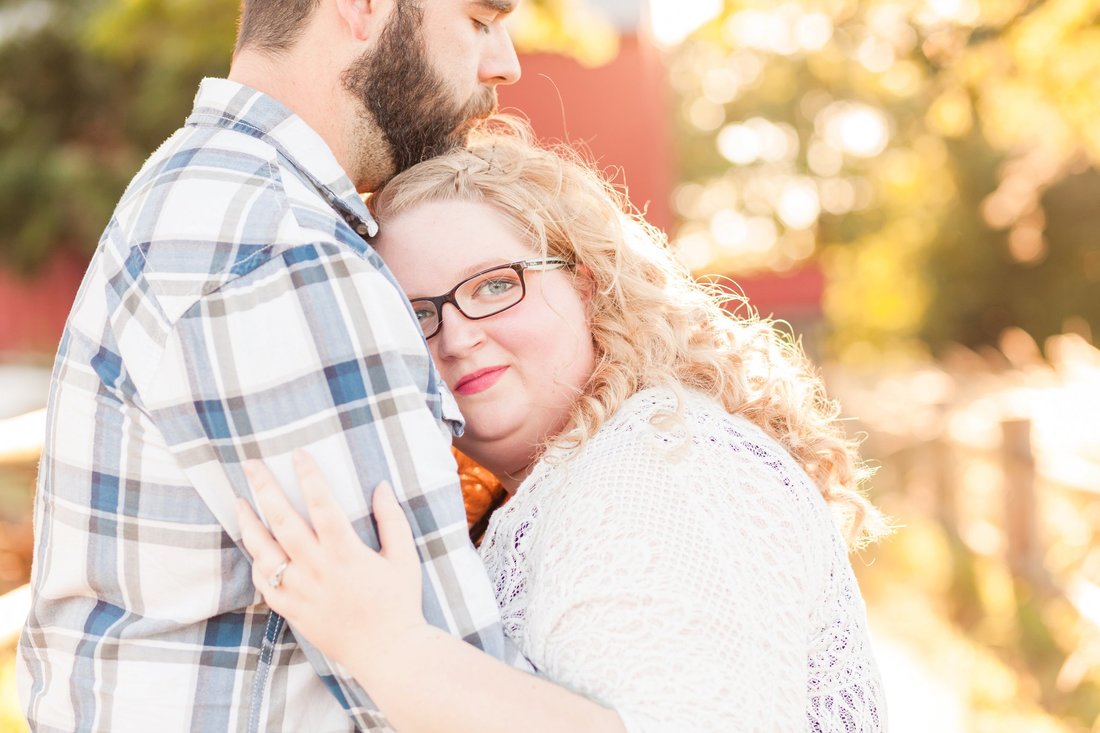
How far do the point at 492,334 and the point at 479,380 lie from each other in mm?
90

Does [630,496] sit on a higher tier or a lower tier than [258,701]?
higher

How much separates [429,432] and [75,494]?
0.53 m

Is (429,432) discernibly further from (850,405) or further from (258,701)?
(850,405)

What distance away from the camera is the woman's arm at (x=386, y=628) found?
1.45 metres

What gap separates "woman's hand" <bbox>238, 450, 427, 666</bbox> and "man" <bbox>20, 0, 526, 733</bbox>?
27 millimetres

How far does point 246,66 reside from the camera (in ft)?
6.29

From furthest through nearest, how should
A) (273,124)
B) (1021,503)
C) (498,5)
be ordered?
(1021,503), (498,5), (273,124)

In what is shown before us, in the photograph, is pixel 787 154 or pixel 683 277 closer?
pixel 683 277

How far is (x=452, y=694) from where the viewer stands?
4.75ft

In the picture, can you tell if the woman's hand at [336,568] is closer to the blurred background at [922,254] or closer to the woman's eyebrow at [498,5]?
the woman's eyebrow at [498,5]

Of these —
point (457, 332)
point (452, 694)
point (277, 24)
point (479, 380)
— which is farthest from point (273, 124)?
point (452, 694)

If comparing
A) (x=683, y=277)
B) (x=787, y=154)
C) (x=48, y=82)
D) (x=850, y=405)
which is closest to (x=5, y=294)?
(x=48, y=82)

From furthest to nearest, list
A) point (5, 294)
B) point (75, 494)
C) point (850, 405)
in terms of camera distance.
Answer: point (5, 294), point (850, 405), point (75, 494)

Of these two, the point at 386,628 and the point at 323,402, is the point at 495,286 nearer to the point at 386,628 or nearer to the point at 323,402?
the point at 323,402
